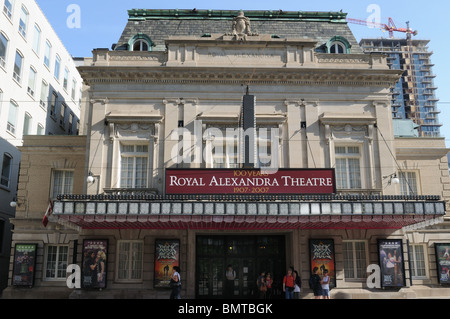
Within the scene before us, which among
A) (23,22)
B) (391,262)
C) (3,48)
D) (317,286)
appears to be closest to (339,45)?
(391,262)

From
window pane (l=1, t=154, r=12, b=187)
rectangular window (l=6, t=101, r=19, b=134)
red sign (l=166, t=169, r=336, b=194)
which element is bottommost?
red sign (l=166, t=169, r=336, b=194)

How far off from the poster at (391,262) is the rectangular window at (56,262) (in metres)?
16.9

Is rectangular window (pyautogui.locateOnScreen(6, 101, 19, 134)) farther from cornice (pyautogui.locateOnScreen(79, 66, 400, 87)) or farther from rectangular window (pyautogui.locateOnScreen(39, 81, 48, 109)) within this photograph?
cornice (pyautogui.locateOnScreen(79, 66, 400, 87))

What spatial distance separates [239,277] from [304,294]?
3.58 metres

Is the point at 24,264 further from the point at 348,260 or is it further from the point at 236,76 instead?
the point at 348,260

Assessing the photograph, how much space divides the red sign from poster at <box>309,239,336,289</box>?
3038 mm

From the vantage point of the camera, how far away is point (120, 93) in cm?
2447

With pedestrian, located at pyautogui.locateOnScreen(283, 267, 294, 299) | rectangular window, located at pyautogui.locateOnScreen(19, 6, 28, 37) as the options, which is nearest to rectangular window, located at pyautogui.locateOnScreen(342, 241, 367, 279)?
pedestrian, located at pyautogui.locateOnScreen(283, 267, 294, 299)

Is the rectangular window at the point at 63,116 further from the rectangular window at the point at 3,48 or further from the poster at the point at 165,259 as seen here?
the poster at the point at 165,259

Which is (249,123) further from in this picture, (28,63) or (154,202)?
(28,63)

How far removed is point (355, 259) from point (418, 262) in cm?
455

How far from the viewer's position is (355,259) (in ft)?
75.7

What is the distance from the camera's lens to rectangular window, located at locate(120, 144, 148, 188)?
928 inches
